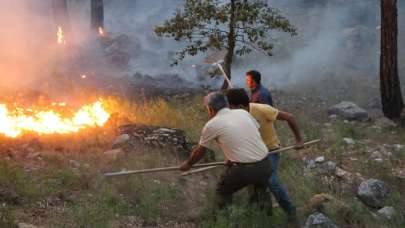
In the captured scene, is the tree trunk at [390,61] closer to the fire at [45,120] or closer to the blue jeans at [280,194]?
the fire at [45,120]

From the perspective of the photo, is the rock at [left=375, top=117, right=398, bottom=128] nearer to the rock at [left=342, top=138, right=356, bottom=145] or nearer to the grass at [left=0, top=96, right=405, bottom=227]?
the rock at [left=342, top=138, right=356, bottom=145]

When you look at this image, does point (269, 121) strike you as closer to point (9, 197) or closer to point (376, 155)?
point (9, 197)

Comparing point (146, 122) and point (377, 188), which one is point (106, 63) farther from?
point (377, 188)

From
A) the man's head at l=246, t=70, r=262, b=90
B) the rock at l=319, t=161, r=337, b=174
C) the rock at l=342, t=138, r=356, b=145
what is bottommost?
the rock at l=319, t=161, r=337, b=174

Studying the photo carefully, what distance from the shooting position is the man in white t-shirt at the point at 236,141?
17.9 feet

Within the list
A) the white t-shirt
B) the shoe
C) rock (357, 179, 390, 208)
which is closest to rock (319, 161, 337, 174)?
rock (357, 179, 390, 208)

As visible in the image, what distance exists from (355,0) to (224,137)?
59.4 feet

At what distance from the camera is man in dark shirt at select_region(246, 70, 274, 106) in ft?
21.6

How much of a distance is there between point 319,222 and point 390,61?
648 cm

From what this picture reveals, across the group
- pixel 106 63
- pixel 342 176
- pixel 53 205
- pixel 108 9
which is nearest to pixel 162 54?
pixel 106 63

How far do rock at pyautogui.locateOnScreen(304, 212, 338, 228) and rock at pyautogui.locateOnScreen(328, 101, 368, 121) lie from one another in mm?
6241

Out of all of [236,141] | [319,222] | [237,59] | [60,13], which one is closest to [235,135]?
[236,141]

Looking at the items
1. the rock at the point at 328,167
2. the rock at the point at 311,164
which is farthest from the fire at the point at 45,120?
the rock at the point at 328,167

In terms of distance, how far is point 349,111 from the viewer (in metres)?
12.1
